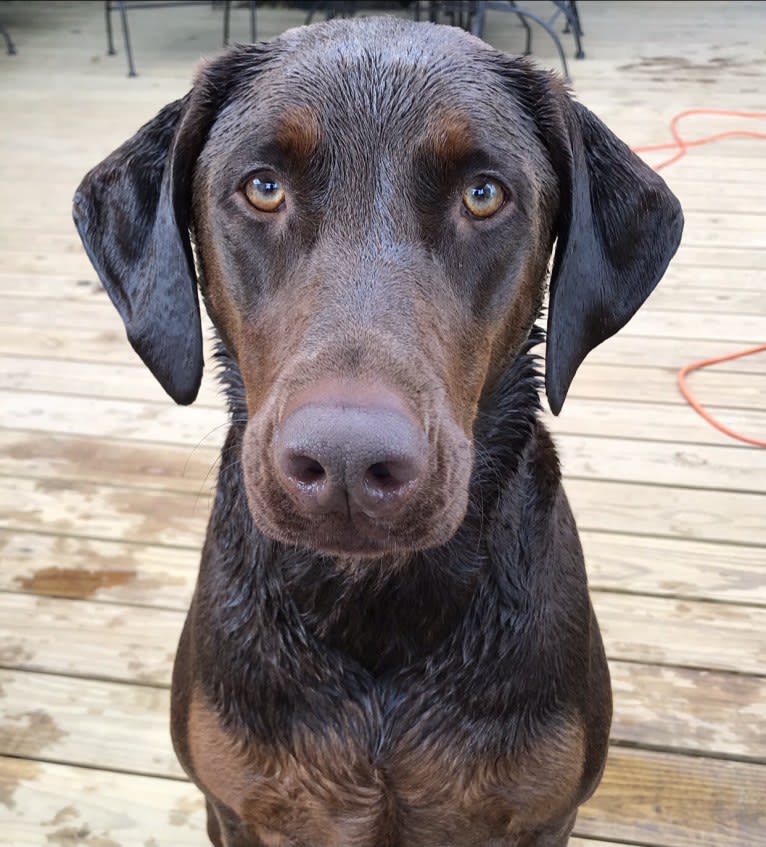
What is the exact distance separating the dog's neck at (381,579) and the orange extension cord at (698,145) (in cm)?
170

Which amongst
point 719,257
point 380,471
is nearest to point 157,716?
point 380,471

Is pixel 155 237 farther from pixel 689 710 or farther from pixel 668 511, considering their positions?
pixel 668 511

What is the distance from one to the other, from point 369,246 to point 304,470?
35 cm

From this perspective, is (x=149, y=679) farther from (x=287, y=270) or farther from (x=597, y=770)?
(x=287, y=270)

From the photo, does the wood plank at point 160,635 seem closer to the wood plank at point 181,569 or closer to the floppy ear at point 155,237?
the wood plank at point 181,569

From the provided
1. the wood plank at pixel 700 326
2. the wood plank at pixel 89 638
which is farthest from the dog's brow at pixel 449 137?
the wood plank at pixel 700 326

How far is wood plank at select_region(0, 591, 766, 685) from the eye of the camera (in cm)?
252

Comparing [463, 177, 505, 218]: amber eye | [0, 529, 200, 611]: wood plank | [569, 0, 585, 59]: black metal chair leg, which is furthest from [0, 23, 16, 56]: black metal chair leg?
[463, 177, 505, 218]: amber eye

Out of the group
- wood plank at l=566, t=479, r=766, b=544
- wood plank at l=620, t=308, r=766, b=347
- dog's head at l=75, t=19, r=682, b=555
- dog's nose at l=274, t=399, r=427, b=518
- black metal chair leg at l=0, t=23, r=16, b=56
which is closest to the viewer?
dog's nose at l=274, t=399, r=427, b=518

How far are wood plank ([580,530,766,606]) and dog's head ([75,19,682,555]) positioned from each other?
3.67ft

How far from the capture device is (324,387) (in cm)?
125

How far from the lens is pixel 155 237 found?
1667mm

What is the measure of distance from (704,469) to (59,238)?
9.84 ft

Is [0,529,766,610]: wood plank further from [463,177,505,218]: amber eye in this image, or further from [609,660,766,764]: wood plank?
[463,177,505,218]: amber eye
